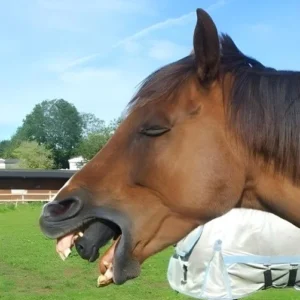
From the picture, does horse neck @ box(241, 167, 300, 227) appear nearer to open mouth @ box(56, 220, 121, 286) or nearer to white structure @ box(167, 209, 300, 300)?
open mouth @ box(56, 220, 121, 286)

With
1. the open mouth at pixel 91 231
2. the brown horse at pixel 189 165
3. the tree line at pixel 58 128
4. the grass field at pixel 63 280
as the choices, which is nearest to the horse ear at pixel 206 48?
the brown horse at pixel 189 165

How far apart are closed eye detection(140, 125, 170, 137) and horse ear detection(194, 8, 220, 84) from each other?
290 mm

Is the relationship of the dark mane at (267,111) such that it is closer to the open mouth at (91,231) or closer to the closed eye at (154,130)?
the closed eye at (154,130)

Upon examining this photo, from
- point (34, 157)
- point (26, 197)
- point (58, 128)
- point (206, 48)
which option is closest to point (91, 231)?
point (206, 48)

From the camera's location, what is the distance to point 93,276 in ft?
34.4

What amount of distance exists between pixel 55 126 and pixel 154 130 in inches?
3540

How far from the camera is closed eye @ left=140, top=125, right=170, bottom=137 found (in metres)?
2.34

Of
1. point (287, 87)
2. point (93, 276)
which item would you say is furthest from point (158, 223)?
point (93, 276)

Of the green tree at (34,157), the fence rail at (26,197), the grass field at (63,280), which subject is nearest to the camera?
the grass field at (63,280)

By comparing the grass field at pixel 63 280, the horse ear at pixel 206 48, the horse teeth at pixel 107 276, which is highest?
the horse ear at pixel 206 48

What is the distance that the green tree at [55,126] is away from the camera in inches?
3469

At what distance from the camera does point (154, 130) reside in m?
2.35

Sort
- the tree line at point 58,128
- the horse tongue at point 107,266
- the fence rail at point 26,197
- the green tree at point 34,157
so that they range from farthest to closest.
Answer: the tree line at point 58,128, the green tree at point 34,157, the fence rail at point 26,197, the horse tongue at point 107,266

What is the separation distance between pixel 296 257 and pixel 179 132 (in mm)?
3818
